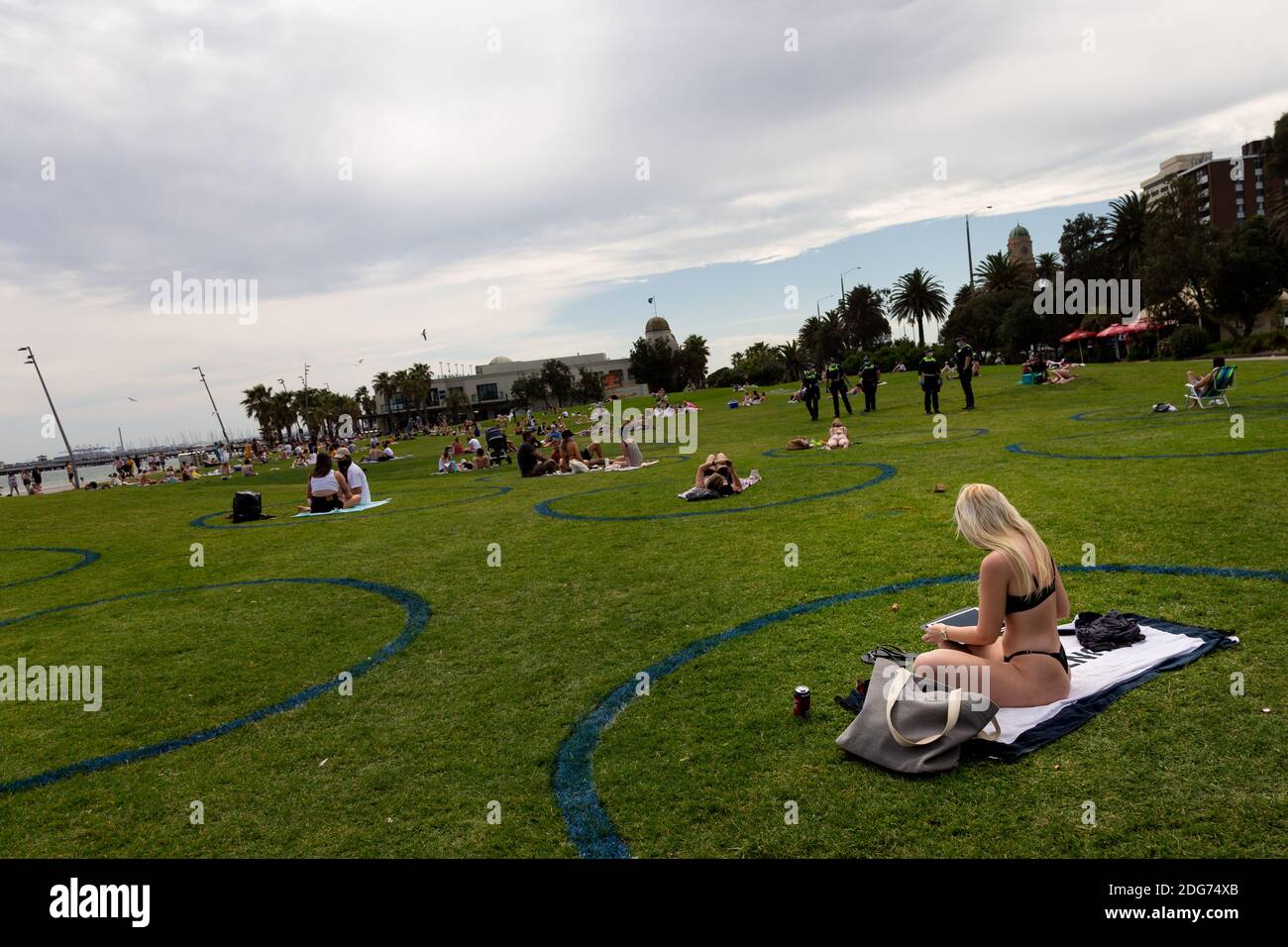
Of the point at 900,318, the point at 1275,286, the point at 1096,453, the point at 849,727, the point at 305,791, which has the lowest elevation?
the point at 305,791

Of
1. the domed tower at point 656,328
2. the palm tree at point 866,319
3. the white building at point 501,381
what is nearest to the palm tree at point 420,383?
the white building at point 501,381

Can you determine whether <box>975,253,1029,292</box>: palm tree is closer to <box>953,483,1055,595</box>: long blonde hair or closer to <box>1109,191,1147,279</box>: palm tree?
<box>1109,191,1147,279</box>: palm tree

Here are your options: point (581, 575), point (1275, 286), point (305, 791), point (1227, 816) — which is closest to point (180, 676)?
point (305, 791)

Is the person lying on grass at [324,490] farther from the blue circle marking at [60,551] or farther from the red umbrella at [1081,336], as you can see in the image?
the red umbrella at [1081,336]

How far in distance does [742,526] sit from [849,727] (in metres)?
6.72

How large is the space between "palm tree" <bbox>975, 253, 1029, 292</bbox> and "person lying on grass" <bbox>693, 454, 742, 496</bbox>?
7892 cm

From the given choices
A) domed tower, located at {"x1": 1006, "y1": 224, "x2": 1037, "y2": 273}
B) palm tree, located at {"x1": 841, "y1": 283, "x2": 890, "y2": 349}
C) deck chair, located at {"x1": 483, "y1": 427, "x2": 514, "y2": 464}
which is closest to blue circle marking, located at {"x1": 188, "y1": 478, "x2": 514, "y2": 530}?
deck chair, located at {"x1": 483, "y1": 427, "x2": 514, "y2": 464}

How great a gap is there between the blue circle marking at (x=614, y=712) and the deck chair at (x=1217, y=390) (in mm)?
15163

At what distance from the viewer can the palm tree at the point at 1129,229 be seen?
66.1 metres

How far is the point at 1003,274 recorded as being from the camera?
8225 centimetres

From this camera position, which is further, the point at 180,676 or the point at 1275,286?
the point at 1275,286
